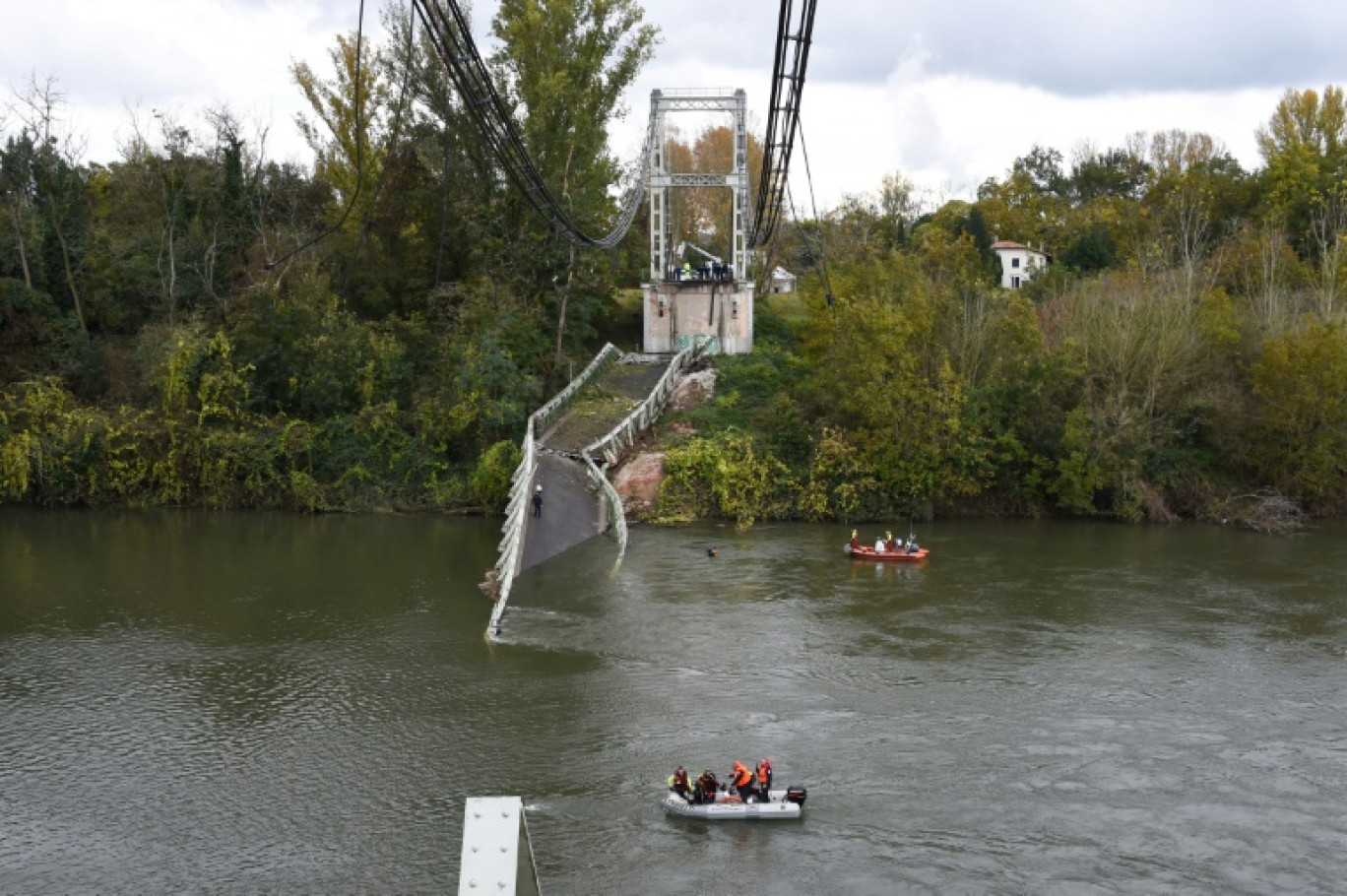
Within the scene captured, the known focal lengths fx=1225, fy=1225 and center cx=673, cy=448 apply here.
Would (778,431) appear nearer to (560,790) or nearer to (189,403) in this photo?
(189,403)

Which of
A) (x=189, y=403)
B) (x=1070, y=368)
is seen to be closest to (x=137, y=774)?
(x=189, y=403)

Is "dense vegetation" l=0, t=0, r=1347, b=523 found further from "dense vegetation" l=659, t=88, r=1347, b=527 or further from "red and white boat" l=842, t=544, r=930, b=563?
"red and white boat" l=842, t=544, r=930, b=563

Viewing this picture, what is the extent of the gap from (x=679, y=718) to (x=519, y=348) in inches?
1177

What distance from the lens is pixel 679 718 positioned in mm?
22922

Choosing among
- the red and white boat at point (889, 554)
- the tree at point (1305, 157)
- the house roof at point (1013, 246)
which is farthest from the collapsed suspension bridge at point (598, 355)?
the tree at point (1305, 157)

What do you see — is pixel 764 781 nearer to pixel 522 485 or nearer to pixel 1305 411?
pixel 522 485

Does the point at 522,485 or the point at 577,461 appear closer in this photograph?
the point at 522,485

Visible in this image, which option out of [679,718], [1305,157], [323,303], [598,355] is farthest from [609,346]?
[1305,157]

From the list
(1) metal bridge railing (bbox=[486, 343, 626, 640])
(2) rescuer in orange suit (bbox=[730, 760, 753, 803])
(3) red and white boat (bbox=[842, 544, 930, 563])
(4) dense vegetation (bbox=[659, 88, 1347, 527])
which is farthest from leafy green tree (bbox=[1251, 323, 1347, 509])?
(2) rescuer in orange suit (bbox=[730, 760, 753, 803])

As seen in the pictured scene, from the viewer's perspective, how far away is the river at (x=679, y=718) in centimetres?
1770

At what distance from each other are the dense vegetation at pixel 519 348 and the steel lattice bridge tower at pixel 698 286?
6.83ft

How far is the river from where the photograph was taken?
1770 cm

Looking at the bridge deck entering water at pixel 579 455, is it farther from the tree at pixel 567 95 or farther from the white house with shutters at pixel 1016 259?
the white house with shutters at pixel 1016 259

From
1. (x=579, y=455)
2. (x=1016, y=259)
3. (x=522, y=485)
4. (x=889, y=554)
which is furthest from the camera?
(x=1016, y=259)
